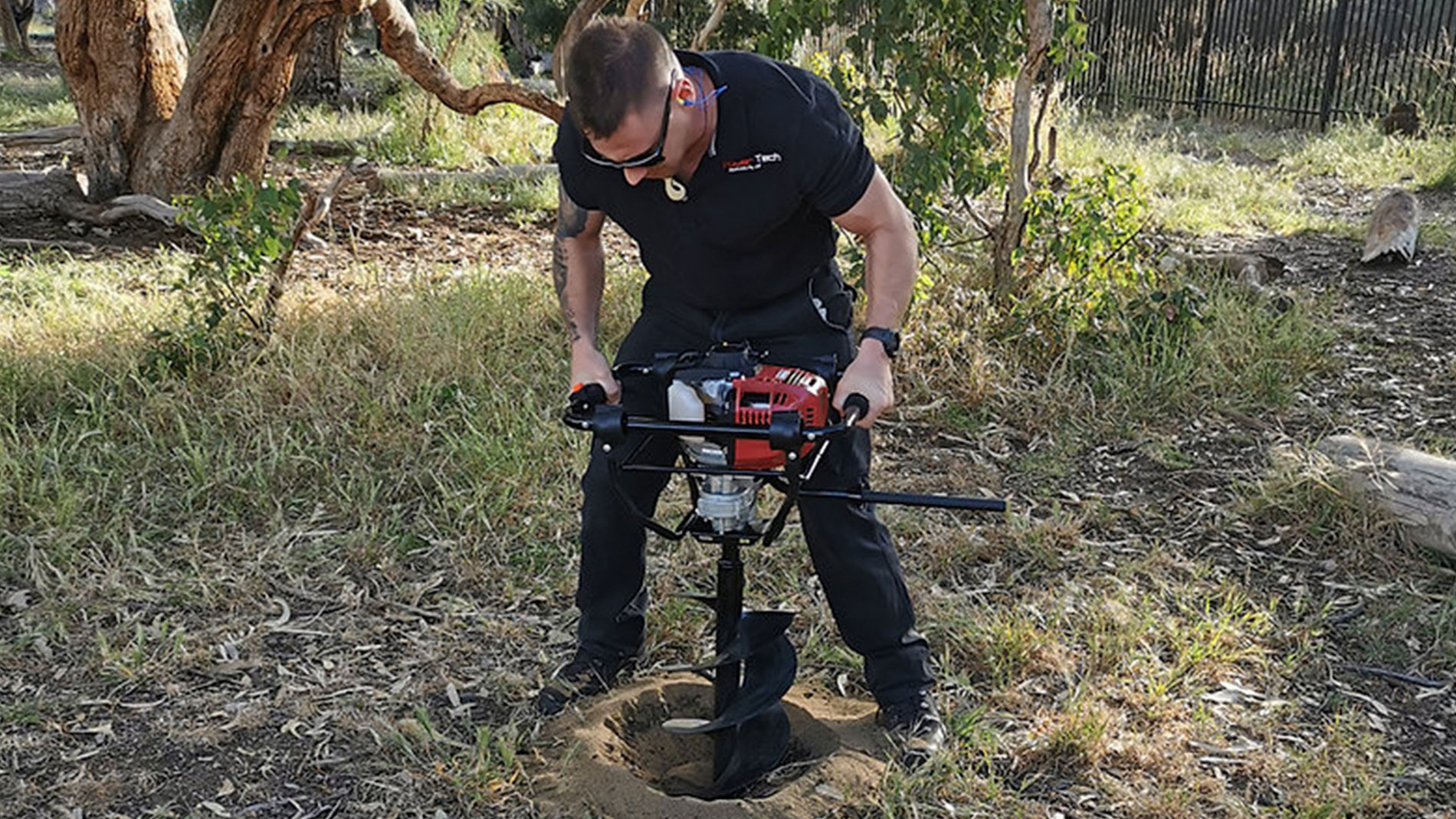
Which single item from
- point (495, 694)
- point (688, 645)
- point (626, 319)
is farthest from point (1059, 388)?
point (495, 694)

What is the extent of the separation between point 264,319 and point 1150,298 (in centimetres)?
371

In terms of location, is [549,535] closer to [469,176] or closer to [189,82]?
[189,82]

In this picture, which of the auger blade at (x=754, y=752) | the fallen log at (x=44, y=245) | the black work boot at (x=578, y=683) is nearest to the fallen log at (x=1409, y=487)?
the auger blade at (x=754, y=752)

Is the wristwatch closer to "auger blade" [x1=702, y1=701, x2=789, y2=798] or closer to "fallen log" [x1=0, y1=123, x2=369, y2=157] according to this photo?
"auger blade" [x1=702, y1=701, x2=789, y2=798]

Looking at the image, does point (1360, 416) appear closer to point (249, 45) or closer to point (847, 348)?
point (847, 348)

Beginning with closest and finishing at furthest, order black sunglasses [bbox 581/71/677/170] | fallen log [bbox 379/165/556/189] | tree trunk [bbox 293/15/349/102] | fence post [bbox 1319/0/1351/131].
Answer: black sunglasses [bbox 581/71/677/170] → fallen log [bbox 379/165/556/189] → tree trunk [bbox 293/15/349/102] → fence post [bbox 1319/0/1351/131]

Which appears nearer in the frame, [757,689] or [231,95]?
[757,689]

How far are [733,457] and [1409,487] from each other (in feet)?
9.14

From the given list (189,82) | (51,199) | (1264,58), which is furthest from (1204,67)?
(51,199)

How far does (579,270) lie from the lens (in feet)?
9.66

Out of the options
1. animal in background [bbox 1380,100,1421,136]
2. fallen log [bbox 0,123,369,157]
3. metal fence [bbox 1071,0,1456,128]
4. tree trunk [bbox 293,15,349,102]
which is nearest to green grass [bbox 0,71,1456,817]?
fallen log [bbox 0,123,369,157]

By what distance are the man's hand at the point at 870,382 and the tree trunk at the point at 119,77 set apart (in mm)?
6262

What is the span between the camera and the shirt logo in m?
2.55

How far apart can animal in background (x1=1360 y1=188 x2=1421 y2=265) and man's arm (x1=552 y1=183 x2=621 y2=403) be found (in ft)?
18.6
